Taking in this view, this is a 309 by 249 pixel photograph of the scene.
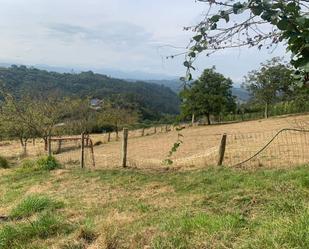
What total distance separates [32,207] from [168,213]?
2390mm

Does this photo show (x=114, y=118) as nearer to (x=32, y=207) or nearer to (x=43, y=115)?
(x=43, y=115)

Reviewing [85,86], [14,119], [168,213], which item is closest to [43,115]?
[14,119]

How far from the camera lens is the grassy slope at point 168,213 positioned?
4145 mm

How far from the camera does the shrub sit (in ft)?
22.7

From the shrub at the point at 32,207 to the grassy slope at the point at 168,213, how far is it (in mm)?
18

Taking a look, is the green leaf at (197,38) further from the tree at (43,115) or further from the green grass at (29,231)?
the tree at (43,115)

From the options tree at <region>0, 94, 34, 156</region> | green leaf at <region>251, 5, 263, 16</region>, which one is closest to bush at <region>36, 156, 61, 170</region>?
green leaf at <region>251, 5, 263, 16</region>

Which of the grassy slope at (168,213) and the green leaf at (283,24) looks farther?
the grassy slope at (168,213)

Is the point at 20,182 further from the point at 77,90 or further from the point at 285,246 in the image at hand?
the point at 77,90

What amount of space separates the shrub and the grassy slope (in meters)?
0.02

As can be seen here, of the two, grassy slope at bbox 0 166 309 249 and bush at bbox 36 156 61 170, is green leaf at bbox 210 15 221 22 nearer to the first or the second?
grassy slope at bbox 0 166 309 249

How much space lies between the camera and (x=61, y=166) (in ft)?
46.3

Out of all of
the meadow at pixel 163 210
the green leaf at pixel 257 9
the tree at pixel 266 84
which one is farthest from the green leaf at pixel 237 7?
the tree at pixel 266 84

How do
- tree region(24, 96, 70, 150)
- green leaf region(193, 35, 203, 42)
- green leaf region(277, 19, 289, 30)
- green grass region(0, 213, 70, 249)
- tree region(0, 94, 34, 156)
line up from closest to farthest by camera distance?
green leaf region(277, 19, 289, 30), green leaf region(193, 35, 203, 42), green grass region(0, 213, 70, 249), tree region(24, 96, 70, 150), tree region(0, 94, 34, 156)
